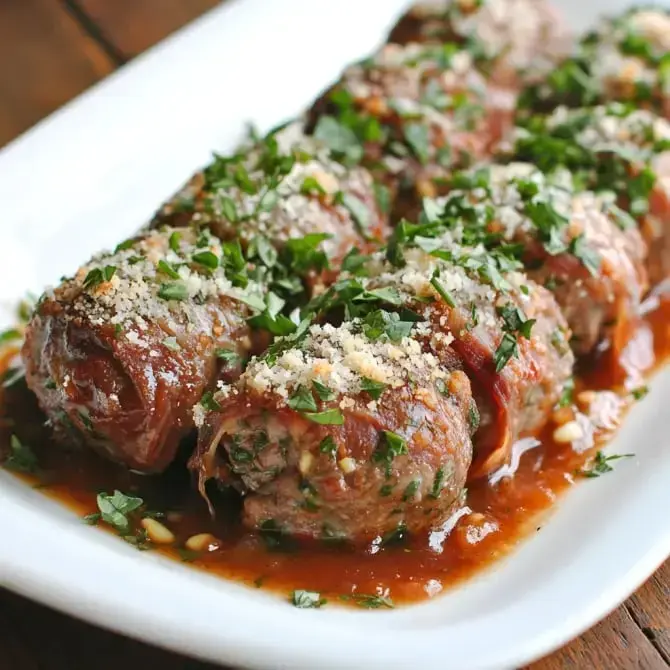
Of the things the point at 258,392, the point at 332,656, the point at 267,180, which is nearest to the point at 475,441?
the point at 258,392

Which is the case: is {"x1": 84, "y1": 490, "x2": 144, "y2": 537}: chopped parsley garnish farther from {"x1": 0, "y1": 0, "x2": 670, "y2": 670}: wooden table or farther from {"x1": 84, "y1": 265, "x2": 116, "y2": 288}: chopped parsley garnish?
{"x1": 84, "y1": 265, "x2": 116, "y2": 288}: chopped parsley garnish

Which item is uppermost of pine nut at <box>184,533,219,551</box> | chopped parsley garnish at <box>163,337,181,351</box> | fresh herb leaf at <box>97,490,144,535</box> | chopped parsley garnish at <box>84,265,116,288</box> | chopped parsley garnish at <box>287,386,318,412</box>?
chopped parsley garnish at <box>84,265,116,288</box>

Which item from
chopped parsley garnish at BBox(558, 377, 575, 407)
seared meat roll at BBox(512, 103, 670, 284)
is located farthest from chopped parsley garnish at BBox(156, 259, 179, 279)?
seared meat roll at BBox(512, 103, 670, 284)

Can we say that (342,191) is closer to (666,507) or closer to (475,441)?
(475,441)

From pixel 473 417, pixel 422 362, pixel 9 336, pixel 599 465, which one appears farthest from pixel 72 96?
pixel 599 465

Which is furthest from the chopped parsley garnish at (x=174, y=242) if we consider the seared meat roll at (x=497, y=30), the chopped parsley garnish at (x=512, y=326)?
the seared meat roll at (x=497, y=30)

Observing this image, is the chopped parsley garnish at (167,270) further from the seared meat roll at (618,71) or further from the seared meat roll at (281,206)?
the seared meat roll at (618,71)

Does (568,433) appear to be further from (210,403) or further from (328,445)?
(210,403)
